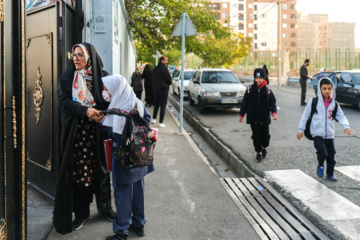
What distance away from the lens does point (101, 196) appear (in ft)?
14.3

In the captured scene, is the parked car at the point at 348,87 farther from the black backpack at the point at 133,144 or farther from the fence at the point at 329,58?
the fence at the point at 329,58

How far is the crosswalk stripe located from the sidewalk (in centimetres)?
194

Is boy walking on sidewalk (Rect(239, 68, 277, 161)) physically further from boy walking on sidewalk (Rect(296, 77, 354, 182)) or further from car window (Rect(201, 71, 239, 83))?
car window (Rect(201, 71, 239, 83))

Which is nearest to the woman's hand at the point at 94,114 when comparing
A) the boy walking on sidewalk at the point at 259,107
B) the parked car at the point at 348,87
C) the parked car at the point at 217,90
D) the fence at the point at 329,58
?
the boy walking on sidewalk at the point at 259,107

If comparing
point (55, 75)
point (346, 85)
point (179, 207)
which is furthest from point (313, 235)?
point (346, 85)

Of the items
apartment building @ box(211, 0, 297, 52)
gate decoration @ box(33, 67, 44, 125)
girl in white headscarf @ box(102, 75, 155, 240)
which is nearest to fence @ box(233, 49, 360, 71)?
gate decoration @ box(33, 67, 44, 125)

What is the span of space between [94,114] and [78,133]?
36 centimetres

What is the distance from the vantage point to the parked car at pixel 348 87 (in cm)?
1492

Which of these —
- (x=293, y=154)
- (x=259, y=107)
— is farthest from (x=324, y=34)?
(x=259, y=107)

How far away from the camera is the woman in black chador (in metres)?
3.96

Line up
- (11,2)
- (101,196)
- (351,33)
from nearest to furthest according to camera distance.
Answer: (11,2), (101,196), (351,33)

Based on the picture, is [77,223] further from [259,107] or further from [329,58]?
[329,58]

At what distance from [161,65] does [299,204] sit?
24.0 ft

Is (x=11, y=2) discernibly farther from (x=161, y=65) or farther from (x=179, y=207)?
(x=161, y=65)
